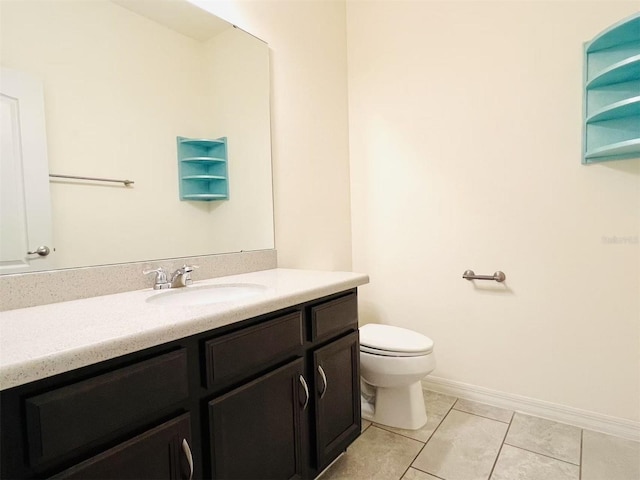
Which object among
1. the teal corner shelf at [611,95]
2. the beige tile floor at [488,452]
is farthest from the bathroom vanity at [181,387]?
the teal corner shelf at [611,95]

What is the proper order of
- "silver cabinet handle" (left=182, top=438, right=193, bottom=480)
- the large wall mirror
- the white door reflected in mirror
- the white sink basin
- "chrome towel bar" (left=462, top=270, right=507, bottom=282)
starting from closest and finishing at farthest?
"silver cabinet handle" (left=182, top=438, right=193, bottom=480) < the white door reflected in mirror < the large wall mirror < the white sink basin < "chrome towel bar" (left=462, top=270, right=507, bottom=282)

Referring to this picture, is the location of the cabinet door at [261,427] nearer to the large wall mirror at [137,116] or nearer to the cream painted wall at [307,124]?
the large wall mirror at [137,116]

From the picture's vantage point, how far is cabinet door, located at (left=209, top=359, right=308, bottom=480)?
917mm

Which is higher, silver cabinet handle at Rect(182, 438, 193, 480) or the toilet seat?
silver cabinet handle at Rect(182, 438, 193, 480)

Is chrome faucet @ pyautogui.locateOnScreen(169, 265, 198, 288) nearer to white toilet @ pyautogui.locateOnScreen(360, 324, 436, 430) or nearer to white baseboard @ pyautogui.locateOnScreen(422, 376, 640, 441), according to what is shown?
white toilet @ pyautogui.locateOnScreen(360, 324, 436, 430)

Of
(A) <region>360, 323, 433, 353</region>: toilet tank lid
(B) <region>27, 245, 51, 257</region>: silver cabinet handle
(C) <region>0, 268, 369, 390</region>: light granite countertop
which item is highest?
(B) <region>27, 245, 51, 257</region>: silver cabinet handle

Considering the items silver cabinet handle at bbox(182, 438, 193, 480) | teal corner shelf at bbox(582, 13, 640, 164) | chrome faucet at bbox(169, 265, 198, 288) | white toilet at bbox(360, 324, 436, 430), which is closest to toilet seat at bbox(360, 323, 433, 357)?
white toilet at bbox(360, 324, 436, 430)

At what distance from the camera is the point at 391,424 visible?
1.78m

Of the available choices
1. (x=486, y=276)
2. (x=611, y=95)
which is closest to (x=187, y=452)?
(x=486, y=276)

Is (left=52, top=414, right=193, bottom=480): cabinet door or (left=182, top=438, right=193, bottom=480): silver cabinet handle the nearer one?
(left=52, top=414, right=193, bottom=480): cabinet door

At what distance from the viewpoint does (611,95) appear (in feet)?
5.05

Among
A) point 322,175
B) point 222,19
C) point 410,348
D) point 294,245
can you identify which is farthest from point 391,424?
point 222,19

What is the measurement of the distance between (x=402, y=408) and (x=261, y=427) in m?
1.00

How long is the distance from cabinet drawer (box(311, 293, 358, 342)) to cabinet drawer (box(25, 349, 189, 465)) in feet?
1.69
